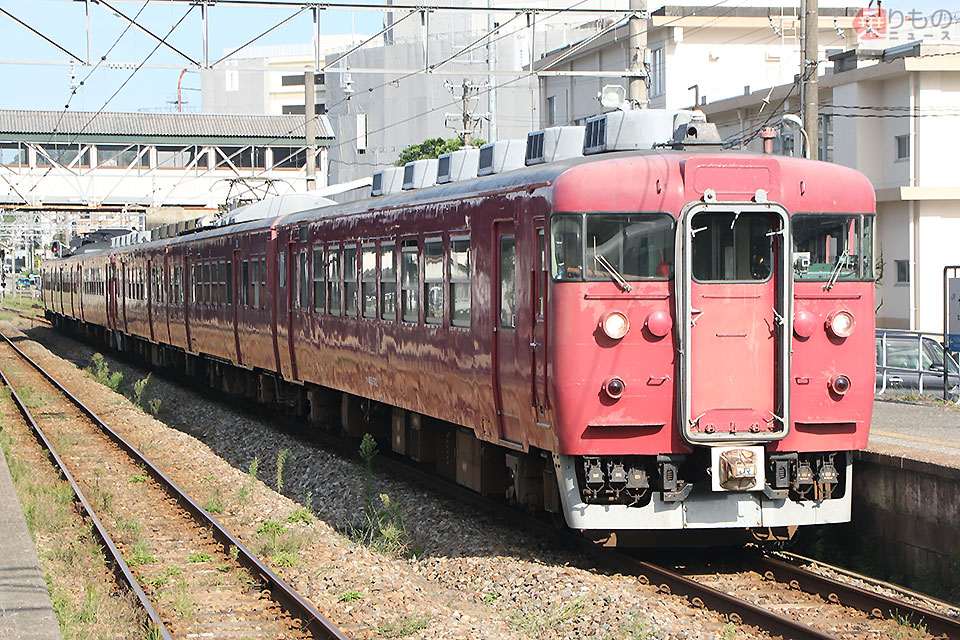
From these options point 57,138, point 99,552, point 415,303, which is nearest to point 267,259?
point 415,303

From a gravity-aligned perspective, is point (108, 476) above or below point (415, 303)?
below

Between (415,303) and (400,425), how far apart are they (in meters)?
2.25

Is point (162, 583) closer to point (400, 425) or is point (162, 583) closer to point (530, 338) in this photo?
point (530, 338)

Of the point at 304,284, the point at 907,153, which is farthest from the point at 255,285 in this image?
the point at 907,153

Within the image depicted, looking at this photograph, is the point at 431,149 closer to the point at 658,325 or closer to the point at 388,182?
the point at 388,182

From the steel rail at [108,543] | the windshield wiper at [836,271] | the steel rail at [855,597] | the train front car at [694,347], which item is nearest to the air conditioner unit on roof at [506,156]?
the train front car at [694,347]

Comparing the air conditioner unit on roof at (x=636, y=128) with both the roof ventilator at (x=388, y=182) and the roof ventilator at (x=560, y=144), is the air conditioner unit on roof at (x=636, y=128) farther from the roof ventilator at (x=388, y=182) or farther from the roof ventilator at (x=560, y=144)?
the roof ventilator at (x=388, y=182)

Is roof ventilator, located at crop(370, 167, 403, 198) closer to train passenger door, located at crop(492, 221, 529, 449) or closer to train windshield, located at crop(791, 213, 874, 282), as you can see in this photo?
train passenger door, located at crop(492, 221, 529, 449)

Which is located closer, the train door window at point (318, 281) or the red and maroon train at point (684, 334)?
the red and maroon train at point (684, 334)

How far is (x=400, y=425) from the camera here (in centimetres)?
1357

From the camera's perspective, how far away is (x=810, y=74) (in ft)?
57.6

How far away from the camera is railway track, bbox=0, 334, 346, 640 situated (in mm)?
8195

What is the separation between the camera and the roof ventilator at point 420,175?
1268 cm

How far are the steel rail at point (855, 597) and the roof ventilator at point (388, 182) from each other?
5.70 metres
